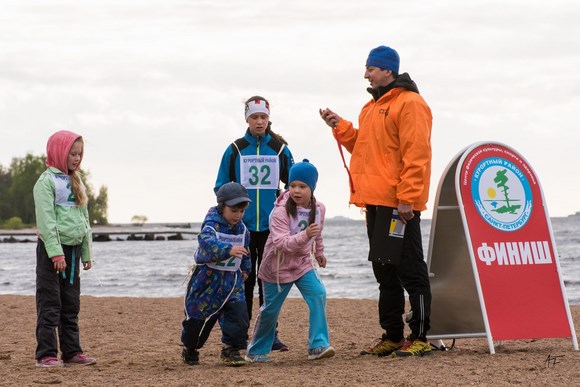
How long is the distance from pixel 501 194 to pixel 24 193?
358ft

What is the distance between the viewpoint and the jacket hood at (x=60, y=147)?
656 cm

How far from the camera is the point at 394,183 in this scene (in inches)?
251

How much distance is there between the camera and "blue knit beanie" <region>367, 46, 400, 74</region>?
6559 millimetres

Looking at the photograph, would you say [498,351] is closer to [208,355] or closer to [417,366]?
[417,366]

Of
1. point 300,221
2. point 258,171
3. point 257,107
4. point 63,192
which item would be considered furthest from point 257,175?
point 63,192

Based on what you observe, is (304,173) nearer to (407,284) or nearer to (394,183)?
(394,183)

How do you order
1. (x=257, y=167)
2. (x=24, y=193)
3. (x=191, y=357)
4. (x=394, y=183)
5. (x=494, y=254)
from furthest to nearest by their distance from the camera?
(x=24, y=193) < (x=257, y=167) < (x=494, y=254) < (x=191, y=357) < (x=394, y=183)

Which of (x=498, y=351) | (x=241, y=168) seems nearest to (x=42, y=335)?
(x=241, y=168)

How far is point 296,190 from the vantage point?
646 cm

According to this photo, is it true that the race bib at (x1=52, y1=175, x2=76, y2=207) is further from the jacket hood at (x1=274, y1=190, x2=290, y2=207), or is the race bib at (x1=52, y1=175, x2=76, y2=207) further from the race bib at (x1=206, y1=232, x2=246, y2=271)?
the jacket hood at (x1=274, y1=190, x2=290, y2=207)

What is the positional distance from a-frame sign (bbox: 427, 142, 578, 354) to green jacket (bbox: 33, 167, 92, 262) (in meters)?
2.68

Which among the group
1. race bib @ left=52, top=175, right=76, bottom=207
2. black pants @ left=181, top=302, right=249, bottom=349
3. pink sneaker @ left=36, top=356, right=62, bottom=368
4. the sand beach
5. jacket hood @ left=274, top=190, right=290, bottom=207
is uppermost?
race bib @ left=52, top=175, right=76, bottom=207

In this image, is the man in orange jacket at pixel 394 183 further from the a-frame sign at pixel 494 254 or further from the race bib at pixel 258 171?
the race bib at pixel 258 171

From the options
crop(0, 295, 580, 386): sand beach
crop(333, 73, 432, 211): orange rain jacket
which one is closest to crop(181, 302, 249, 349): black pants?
crop(0, 295, 580, 386): sand beach
